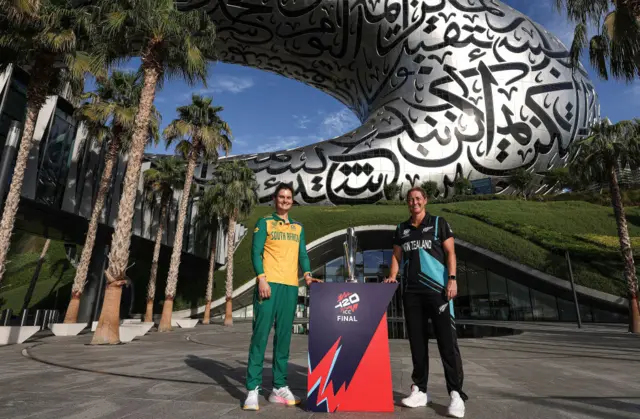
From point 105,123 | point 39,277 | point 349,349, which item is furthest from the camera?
point 39,277

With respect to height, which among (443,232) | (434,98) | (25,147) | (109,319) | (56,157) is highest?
(434,98)

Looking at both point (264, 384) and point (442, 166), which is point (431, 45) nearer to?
point (442, 166)

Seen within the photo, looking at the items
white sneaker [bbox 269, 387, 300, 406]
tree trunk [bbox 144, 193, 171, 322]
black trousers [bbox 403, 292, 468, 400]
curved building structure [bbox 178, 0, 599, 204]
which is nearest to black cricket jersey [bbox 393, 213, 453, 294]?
black trousers [bbox 403, 292, 468, 400]

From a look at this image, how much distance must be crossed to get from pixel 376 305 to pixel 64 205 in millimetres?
17032

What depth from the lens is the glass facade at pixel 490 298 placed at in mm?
25109

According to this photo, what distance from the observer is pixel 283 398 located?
3.38 m

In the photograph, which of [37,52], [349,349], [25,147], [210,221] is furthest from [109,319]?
[210,221]


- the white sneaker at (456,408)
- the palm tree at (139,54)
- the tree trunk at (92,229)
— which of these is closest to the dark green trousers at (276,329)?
the white sneaker at (456,408)

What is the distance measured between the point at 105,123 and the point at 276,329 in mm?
16943

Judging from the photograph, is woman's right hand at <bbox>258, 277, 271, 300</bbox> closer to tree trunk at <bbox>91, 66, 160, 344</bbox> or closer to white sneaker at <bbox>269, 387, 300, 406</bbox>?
white sneaker at <bbox>269, 387, 300, 406</bbox>

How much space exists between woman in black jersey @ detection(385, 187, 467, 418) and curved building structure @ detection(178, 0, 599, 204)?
115 feet

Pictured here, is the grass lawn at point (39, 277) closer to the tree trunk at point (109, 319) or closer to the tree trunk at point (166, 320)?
the tree trunk at point (166, 320)

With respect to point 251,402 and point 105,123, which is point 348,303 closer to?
point 251,402

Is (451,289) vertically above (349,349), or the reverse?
(451,289)
